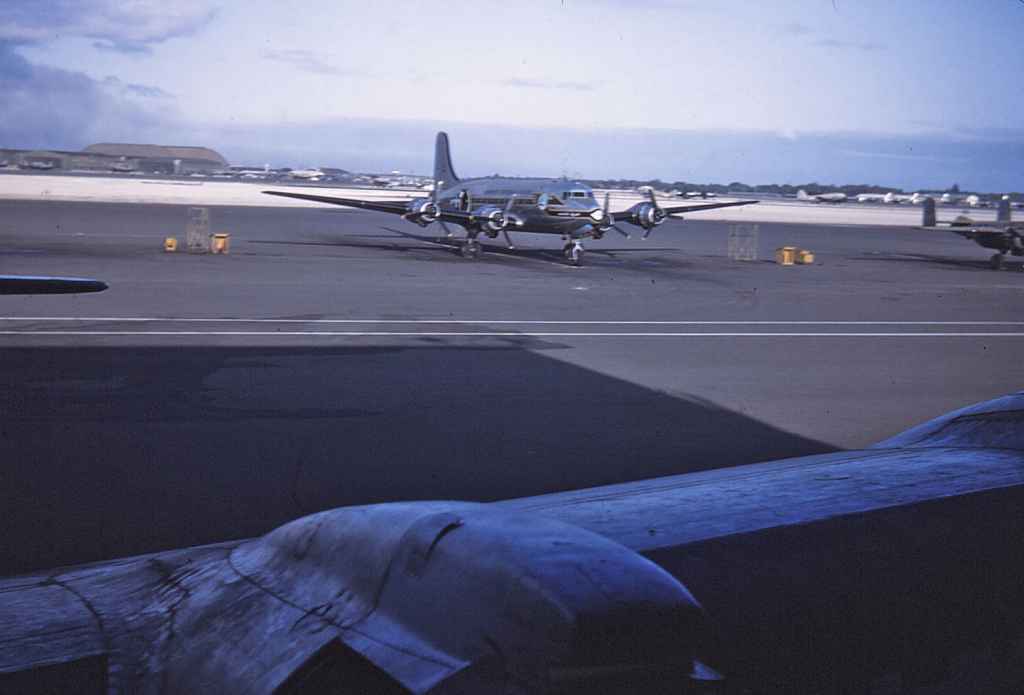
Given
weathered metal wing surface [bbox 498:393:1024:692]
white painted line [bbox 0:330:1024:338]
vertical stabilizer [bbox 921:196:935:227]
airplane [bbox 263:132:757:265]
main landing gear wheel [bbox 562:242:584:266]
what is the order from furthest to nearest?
1. vertical stabilizer [bbox 921:196:935:227]
2. airplane [bbox 263:132:757:265]
3. main landing gear wheel [bbox 562:242:584:266]
4. white painted line [bbox 0:330:1024:338]
5. weathered metal wing surface [bbox 498:393:1024:692]

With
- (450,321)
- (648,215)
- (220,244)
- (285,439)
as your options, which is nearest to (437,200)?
(648,215)

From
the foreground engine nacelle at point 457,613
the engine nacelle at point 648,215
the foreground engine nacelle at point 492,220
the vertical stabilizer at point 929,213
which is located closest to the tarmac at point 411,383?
the foreground engine nacelle at point 457,613

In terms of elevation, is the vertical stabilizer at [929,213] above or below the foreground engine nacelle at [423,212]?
above

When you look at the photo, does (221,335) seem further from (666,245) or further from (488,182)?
(666,245)

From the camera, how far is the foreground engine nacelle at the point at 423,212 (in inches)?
1633

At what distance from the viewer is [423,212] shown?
1641 inches

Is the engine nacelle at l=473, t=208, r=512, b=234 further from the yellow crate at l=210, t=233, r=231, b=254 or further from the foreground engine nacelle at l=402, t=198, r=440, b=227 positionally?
the yellow crate at l=210, t=233, r=231, b=254

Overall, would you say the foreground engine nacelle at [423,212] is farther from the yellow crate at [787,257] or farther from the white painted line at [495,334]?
the white painted line at [495,334]

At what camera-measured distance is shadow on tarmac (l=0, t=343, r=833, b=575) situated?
777cm

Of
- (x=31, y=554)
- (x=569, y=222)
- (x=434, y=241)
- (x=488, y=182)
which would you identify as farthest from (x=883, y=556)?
(x=434, y=241)

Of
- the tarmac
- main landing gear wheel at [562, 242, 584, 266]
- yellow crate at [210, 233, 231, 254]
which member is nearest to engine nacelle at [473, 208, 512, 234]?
main landing gear wheel at [562, 242, 584, 266]

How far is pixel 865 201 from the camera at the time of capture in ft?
650

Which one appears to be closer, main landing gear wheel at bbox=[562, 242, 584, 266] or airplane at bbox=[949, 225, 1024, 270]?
main landing gear wheel at bbox=[562, 242, 584, 266]

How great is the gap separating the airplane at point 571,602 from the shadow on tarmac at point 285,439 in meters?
4.87
